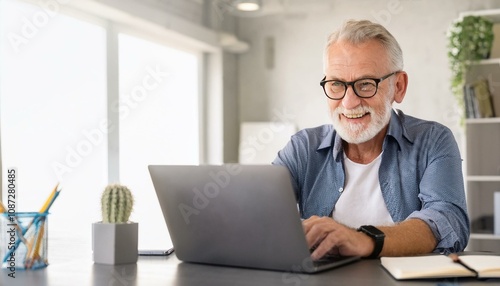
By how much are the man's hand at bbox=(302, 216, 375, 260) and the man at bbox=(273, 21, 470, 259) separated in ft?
1.55

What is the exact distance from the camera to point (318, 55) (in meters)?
5.48

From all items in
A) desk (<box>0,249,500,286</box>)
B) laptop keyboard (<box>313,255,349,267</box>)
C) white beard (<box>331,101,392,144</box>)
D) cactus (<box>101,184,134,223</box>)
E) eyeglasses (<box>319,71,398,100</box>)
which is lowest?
desk (<box>0,249,500,286</box>)

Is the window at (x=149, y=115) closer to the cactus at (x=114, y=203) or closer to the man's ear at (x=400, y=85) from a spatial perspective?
the man's ear at (x=400, y=85)

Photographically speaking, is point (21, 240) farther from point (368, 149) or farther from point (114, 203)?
point (368, 149)

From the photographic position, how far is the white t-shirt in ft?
7.02

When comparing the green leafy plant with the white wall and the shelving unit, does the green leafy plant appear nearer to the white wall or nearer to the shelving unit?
the shelving unit

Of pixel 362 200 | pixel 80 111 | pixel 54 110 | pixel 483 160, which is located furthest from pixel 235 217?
pixel 483 160

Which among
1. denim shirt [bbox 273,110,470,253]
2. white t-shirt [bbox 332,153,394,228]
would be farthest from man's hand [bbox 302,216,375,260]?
white t-shirt [bbox 332,153,394,228]

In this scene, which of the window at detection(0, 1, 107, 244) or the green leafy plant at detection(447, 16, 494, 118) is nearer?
the window at detection(0, 1, 107, 244)

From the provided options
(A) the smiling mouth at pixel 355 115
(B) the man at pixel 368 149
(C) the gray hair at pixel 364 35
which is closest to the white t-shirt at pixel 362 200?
(B) the man at pixel 368 149

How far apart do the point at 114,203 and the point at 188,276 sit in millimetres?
281

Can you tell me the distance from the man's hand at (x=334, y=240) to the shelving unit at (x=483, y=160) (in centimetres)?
333

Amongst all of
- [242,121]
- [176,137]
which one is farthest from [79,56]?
[242,121]

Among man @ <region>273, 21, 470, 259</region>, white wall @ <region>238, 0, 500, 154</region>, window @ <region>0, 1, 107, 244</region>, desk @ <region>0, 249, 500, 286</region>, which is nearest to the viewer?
desk @ <region>0, 249, 500, 286</region>
